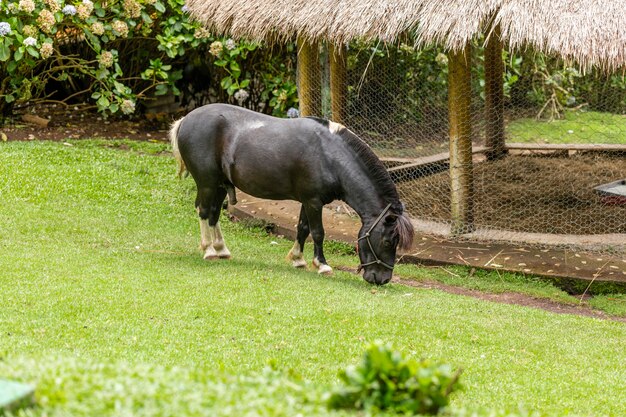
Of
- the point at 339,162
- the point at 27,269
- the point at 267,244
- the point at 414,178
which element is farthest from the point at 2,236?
the point at 414,178

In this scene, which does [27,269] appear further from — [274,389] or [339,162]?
[274,389]

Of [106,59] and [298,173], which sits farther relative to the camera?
[106,59]

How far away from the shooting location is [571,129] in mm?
16844

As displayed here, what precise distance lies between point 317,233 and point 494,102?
17.9 feet

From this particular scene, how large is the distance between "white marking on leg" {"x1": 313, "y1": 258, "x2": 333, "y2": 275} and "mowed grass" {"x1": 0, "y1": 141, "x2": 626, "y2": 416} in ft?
0.50

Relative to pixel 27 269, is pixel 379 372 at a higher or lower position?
higher

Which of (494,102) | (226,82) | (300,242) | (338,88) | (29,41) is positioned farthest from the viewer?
(226,82)

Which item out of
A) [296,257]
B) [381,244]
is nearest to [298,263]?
[296,257]

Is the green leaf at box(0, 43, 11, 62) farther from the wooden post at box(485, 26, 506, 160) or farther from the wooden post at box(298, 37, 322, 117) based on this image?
the wooden post at box(485, 26, 506, 160)

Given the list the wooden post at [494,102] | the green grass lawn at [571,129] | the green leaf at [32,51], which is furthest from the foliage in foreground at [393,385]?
the green grass lawn at [571,129]

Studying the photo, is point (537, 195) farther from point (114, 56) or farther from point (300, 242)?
point (114, 56)

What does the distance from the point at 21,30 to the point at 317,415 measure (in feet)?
38.5

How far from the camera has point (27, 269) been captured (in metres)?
8.63

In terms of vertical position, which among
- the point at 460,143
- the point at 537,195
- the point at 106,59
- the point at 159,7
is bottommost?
the point at 537,195
